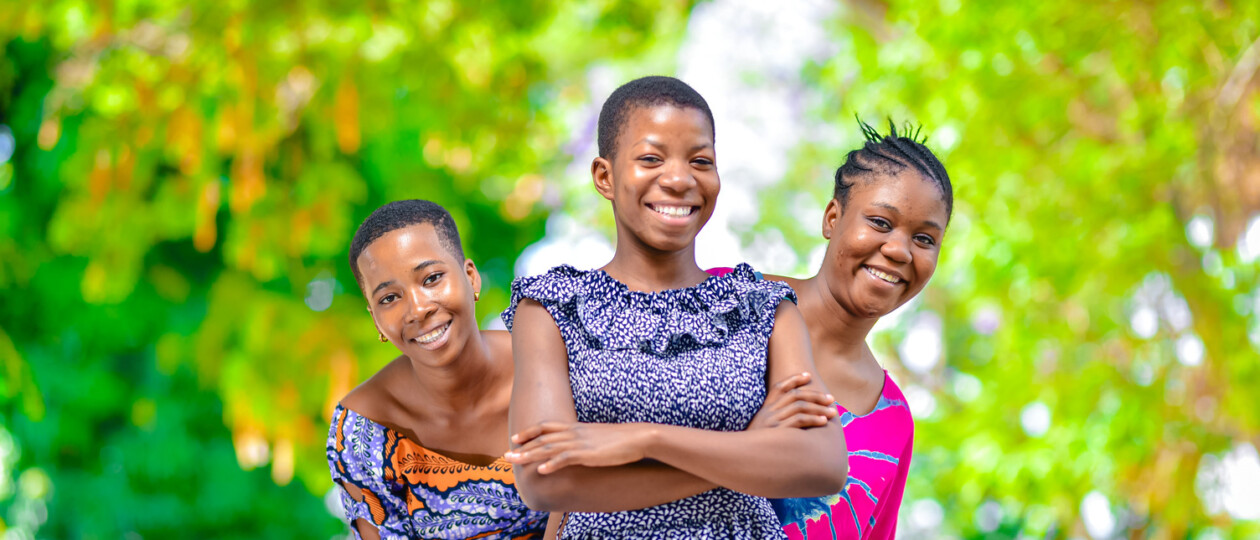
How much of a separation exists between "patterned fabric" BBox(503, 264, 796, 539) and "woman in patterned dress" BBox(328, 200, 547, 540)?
44 centimetres

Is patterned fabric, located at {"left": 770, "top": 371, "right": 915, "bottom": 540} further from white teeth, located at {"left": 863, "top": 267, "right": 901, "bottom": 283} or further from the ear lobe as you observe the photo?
the ear lobe

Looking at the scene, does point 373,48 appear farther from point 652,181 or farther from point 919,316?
point 919,316

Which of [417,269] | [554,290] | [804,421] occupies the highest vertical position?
[417,269]

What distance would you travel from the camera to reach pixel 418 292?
3.00 m

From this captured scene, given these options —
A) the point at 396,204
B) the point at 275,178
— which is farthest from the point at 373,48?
the point at 396,204

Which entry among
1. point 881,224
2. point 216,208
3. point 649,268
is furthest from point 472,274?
point 216,208

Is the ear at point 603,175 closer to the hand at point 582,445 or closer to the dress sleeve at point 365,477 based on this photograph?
the hand at point 582,445

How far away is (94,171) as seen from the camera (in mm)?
8172

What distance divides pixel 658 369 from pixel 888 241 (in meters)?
0.89

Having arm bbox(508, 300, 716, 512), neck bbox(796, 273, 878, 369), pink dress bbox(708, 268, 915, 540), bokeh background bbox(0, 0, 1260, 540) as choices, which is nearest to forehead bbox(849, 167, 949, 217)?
neck bbox(796, 273, 878, 369)

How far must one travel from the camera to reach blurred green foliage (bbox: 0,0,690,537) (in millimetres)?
7945

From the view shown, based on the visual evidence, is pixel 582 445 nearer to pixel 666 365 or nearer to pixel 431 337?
pixel 666 365

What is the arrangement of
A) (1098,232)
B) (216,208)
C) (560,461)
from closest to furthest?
(560,461) → (1098,232) → (216,208)

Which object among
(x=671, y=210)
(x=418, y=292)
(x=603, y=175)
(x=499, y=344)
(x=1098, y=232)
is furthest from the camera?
(x=1098, y=232)
